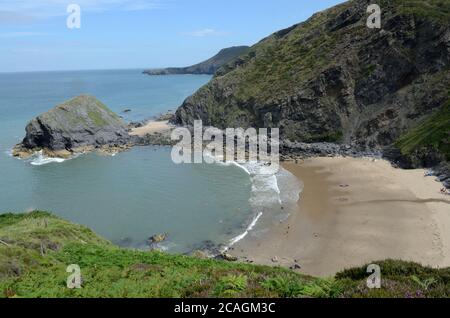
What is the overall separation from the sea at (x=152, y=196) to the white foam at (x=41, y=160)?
192mm

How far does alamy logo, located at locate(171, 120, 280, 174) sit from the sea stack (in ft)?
38.9

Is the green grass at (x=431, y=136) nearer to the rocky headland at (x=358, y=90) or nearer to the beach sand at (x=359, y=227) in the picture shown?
the rocky headland at (x=358, y=90)

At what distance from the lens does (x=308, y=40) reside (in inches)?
3504

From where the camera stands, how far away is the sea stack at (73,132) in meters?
74.1

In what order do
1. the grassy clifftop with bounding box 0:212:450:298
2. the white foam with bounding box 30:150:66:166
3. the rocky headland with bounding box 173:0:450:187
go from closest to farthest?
the grassy clifftop with bounding box 0:212:450:298 < the rocky headland with bounding box 173:0:450:187 < the white foam with bounding box 30:150:66:166

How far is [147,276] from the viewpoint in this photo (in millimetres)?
16875

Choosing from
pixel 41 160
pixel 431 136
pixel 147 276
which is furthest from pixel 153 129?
pixel 147 276

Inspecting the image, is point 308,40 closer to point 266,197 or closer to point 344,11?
point 344,11

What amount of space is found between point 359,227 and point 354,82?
42.3 metres

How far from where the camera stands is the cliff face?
65.2m

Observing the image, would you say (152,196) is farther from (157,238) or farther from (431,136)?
(431,136)

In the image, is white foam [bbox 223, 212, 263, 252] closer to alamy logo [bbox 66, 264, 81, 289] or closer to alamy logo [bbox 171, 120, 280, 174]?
alamy logo [bbox 171, 120, 280, 174]

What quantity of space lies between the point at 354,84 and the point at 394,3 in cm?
1804

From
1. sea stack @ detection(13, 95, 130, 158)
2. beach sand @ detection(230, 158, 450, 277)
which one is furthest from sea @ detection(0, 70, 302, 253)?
sea stack @ detection(13, 95, 130, 158)
